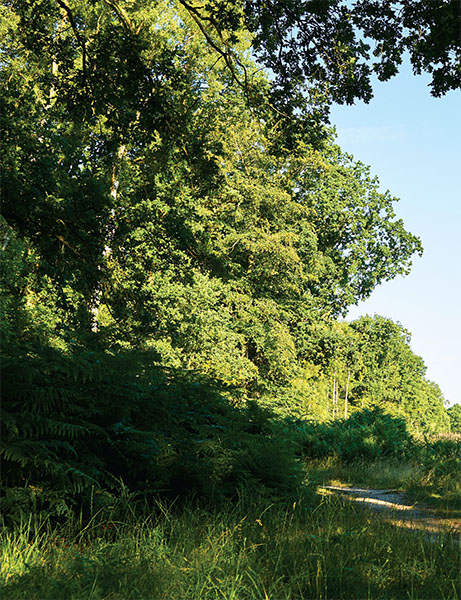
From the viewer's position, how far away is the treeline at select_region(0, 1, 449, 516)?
221 inches

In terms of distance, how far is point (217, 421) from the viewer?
295 inches

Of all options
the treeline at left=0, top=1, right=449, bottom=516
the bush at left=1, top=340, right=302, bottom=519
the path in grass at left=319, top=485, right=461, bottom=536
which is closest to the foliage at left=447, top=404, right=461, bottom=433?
the treeline at left=0, top=1, right=449, bottom=516

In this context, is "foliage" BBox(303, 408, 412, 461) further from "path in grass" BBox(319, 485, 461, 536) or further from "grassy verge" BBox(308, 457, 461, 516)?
"path in grass" BBox(319, 485, 461, 536)

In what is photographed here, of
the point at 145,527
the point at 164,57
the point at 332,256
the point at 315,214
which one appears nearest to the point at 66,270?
the point at 164,57

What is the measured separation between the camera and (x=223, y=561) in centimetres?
380

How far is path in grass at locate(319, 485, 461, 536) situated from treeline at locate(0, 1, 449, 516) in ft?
4.44

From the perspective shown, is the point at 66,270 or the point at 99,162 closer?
the point at 66,270

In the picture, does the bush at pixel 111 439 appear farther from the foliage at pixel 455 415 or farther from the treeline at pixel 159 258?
the foliage at pixel 455 415

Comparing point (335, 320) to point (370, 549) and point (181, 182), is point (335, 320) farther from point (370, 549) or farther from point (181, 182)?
point (370, 549)

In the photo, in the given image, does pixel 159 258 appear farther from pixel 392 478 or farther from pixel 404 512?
pixel 404 512

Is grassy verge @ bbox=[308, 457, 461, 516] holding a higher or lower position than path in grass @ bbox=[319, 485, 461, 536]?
higher

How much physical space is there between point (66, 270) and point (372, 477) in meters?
6.93

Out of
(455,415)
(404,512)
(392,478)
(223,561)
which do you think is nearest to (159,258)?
(392,478)

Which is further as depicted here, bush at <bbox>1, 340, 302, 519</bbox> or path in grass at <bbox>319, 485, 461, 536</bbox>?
path in grass at <bbox>319, 485, 461, 536</bbox>
